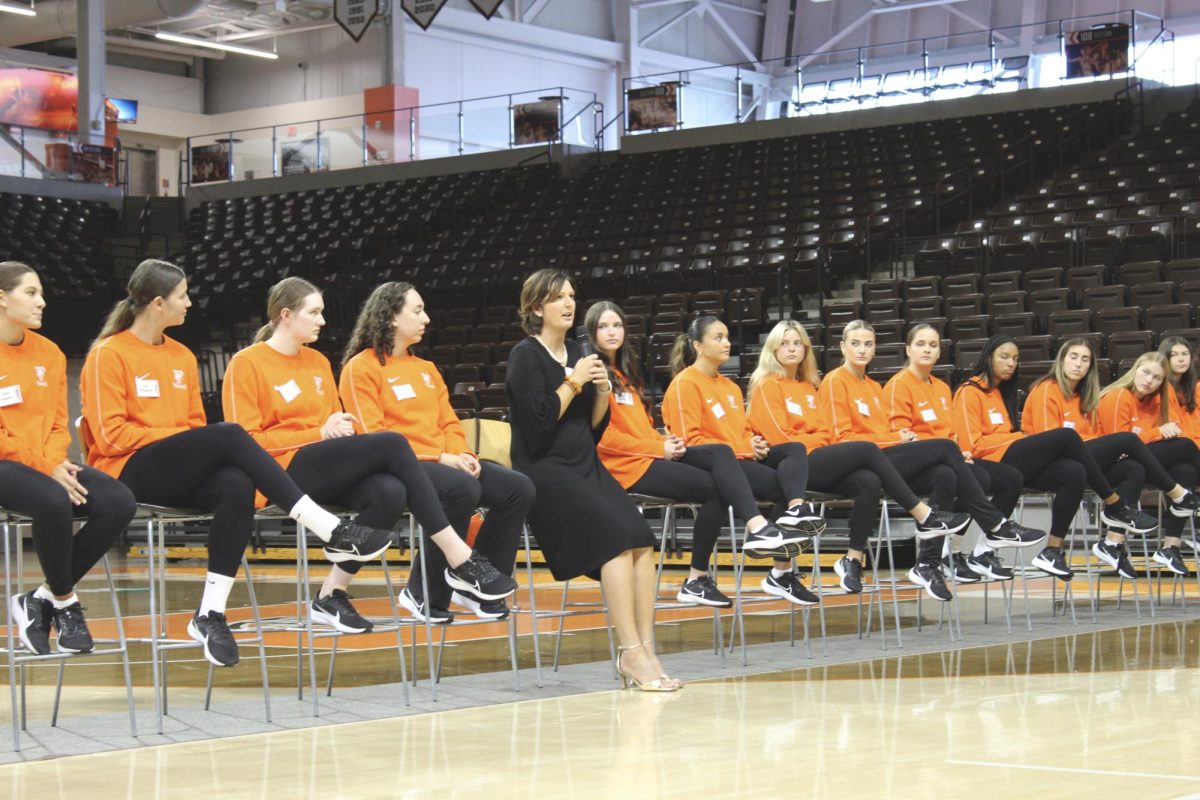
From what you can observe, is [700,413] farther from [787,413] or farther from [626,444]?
[626,444]

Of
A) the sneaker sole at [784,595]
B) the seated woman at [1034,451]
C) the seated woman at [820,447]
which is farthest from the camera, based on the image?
the seated woman at [1034,451]

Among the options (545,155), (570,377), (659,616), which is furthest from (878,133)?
(570,377)

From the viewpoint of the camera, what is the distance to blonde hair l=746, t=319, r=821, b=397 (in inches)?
253

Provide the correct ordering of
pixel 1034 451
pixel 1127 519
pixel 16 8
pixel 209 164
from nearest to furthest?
pixel 1034 451 < pixel 1127 519 < pixel 16 8 < pixel 209 164

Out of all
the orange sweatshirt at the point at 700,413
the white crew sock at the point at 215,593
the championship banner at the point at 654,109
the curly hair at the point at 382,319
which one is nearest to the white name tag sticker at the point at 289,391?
the curly hair at the point at 382,319

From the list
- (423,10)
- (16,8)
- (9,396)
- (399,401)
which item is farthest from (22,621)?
(16,8)

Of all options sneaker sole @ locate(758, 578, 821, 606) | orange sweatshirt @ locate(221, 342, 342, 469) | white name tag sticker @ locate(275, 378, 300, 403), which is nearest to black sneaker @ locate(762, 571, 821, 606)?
sneaker sole @ locate(758, 578, 821, 606)

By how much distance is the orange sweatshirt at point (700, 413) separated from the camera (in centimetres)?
603

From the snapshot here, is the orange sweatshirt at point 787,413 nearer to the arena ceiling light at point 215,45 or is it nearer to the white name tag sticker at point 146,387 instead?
the white name tag sticker at point 146,387

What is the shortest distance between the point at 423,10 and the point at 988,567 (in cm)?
1253

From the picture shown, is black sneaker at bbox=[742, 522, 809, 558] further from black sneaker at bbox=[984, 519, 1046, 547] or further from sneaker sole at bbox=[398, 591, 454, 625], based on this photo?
black sneaker at bbox=[984, 519, 1046, 547]

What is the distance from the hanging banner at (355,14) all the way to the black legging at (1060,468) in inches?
513

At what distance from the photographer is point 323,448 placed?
177 inches

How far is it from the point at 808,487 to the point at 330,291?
36.1ft
